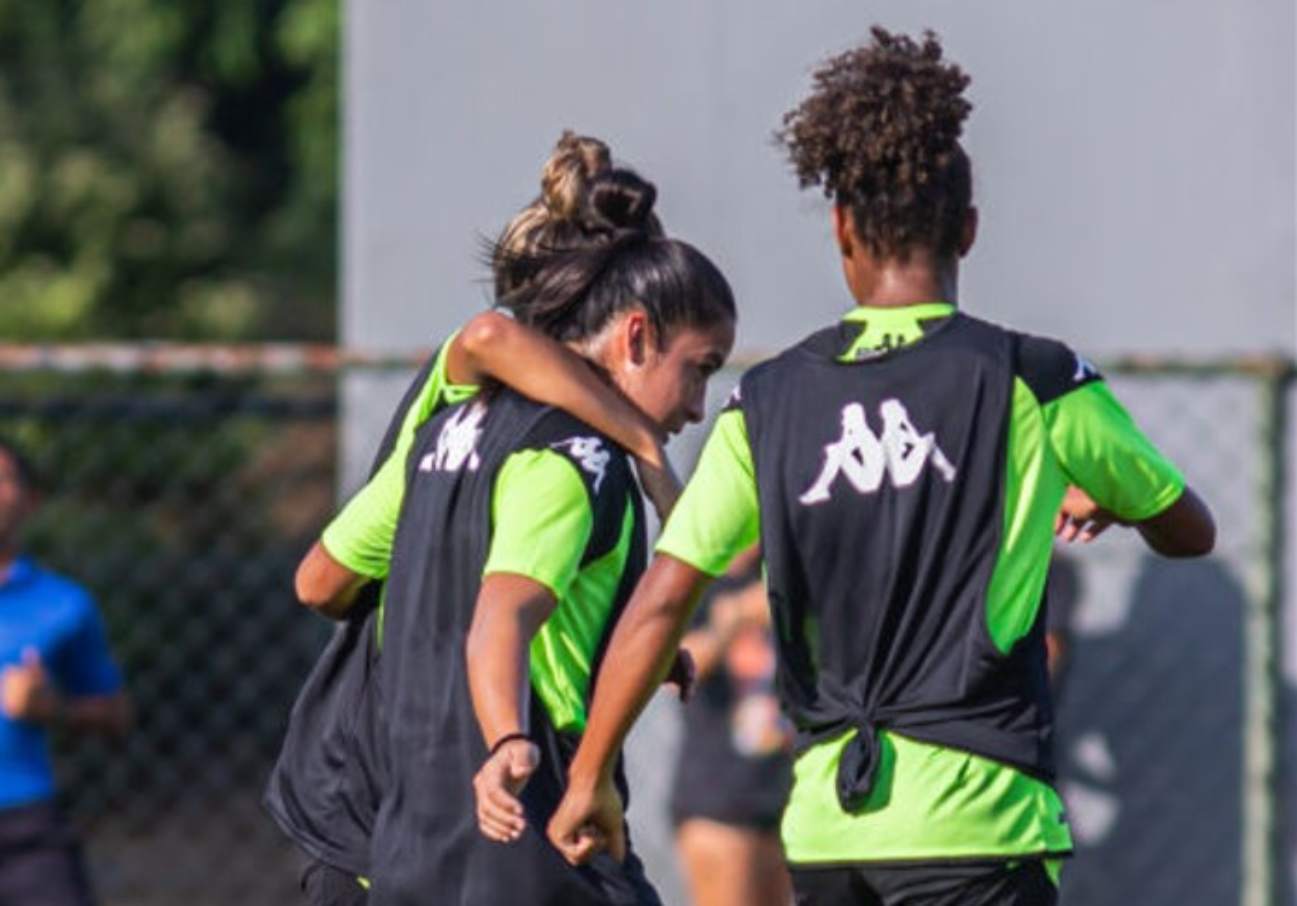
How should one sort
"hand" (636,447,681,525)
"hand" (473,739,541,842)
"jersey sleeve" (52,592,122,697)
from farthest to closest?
"jersey sleeve" (52,592,122,697), "hand" (636,447,681,525), "hand" (473,739,541,842)

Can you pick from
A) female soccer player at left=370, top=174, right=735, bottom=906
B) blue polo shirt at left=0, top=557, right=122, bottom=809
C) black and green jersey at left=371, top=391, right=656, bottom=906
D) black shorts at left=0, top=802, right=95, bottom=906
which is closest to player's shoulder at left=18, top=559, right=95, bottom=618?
blue polo shirt at left=0, top=557, right=122, bottom=809

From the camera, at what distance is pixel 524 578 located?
4.05 metres

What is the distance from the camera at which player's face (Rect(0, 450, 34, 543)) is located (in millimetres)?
7426

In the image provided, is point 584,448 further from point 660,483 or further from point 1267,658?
point 1267,658

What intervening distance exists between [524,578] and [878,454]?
55 cm

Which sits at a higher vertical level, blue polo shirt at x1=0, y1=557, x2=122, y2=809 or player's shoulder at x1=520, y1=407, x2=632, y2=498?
player's shoulder at x1=520, y1=407, x2=632, y2=498

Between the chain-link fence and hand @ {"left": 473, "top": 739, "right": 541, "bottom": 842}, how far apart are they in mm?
3477

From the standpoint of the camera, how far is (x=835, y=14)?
7473mm

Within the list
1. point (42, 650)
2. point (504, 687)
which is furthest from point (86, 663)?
point (504, 687)

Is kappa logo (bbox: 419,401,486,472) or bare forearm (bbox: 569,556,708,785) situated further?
kappa logo (bbox: 419,401,486,472)

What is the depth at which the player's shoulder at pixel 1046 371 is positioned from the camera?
13.5 ft

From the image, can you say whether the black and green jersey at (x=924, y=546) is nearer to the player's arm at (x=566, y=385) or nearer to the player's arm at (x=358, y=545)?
the player's arm at (x=566, y=385)

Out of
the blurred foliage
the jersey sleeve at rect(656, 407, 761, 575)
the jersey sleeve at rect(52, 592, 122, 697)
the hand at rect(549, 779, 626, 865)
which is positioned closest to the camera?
the hand at rect(549, 779, 626, 865)

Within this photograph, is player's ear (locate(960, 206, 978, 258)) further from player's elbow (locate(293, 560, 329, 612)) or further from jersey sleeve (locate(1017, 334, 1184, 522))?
player's elbow (locate(293, 560, 329, 612))
